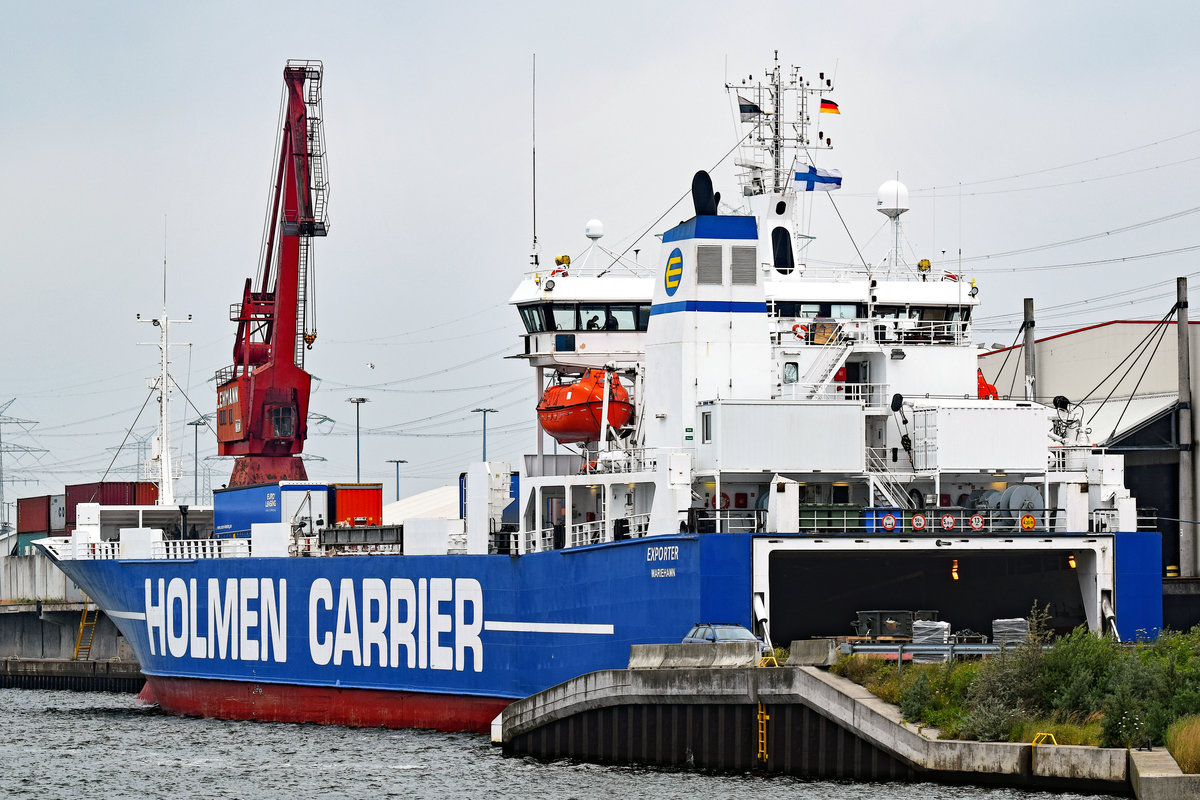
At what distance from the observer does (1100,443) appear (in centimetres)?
5088

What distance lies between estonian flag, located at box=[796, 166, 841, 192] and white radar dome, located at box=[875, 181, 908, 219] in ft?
7.67

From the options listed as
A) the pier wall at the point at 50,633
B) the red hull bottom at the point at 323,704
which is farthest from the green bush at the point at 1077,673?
the pier wall at the point at 50,633

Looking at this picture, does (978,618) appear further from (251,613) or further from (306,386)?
(306,386)

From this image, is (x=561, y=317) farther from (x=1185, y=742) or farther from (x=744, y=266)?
(x=1185, y=742)

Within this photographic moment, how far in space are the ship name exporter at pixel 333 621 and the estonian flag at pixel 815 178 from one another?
1056cm

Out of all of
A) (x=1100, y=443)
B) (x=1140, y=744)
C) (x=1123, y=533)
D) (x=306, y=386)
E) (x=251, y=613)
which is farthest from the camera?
(x=306, y=386)

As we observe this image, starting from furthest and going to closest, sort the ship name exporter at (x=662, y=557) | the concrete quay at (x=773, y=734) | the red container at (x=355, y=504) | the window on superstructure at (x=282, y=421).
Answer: the window on superstructure at (x=282, y=421), the red container at (x=355, y=504), the ship name exporter at (x=662, y=557), the concrete quay at (x=773, y=734)

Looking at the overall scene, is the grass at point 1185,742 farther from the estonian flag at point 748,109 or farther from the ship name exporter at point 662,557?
the estonian flag at point 748,109

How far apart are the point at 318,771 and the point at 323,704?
8074 millimetres

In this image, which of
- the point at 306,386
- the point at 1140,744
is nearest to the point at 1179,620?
the point at 1140,744

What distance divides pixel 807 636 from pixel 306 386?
27842 millimetres

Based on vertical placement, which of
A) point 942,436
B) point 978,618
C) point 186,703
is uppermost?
point 942,436

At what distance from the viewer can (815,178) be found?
118ft

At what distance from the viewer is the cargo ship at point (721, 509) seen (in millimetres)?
28609
